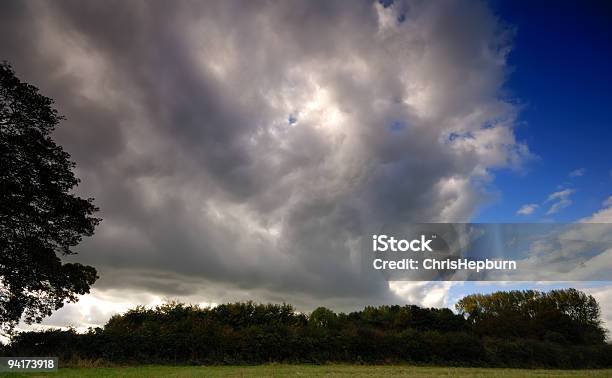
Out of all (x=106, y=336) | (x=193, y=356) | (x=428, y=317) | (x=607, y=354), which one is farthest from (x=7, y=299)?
(x=428, y=317)

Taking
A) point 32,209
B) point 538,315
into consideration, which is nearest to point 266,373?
point 32,209

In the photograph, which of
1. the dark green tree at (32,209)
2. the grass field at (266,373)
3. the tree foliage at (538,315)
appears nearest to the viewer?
the grass field at (266,373)

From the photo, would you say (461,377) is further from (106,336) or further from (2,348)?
(2,348)

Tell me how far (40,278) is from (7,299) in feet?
6.84

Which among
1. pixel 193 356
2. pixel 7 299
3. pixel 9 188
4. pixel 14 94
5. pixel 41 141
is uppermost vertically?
pixel 14 94

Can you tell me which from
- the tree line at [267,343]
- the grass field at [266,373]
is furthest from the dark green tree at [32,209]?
the grass field at [266,373]

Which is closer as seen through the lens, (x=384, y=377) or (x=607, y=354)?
(x=384, y=377)

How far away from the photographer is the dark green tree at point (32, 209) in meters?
26.5

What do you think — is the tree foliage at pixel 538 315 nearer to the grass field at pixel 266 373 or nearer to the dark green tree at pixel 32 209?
the grass field at pixel 266 373

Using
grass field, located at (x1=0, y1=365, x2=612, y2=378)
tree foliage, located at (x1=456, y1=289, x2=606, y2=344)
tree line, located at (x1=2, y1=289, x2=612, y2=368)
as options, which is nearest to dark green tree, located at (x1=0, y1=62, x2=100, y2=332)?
tree line, located at (x1=2, y1=289, x2=612, y2=368)

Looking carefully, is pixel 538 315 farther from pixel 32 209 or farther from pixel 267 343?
pixel 32 209

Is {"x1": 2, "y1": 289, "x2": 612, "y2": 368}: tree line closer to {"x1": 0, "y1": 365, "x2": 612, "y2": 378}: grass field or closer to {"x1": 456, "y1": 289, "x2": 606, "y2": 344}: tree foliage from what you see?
{"x1": 0, "y1": 365, "x2": 612, "y2": 378}: grass field

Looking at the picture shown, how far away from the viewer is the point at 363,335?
33.2m

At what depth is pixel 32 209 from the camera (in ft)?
89.4
